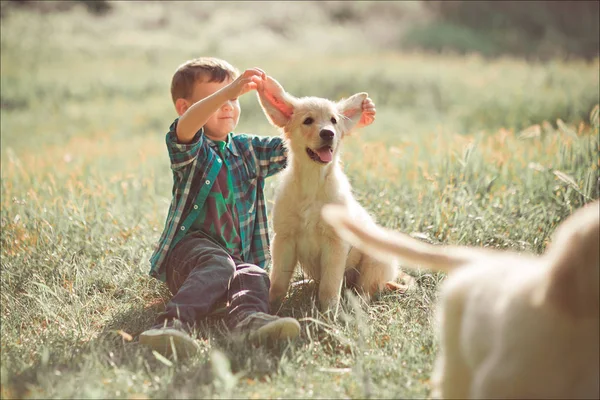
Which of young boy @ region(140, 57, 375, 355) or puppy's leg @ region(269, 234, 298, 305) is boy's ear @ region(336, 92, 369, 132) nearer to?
young boy @ region(140, 57, 375, 355)

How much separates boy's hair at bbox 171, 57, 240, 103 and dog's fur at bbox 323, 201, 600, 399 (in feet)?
7.13

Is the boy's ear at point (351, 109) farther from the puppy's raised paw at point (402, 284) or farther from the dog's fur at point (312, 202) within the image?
the puppy's raised paw at point (402, 284)

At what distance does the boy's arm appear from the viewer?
3.08 m

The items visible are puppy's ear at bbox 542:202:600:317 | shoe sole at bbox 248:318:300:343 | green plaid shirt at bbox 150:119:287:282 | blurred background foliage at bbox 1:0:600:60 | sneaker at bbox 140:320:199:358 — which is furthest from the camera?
blurred background foliage at bbox 1:0:600:60

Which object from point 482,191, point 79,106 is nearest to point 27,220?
point 482,191

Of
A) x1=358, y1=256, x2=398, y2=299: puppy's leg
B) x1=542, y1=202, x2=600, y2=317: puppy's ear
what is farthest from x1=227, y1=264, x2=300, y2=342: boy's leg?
x1=542, y1=202, x2=600, y2=317: puppy's ear

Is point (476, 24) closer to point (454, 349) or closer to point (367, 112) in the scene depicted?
point (367, 112)

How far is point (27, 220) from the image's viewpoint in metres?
4.32

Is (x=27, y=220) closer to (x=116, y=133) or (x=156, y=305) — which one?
(x=156, y=305)

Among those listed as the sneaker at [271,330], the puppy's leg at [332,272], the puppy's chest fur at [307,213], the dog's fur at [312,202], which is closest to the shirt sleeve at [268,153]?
the dog's fur at [312,202]

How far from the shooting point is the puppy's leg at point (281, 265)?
135 inches

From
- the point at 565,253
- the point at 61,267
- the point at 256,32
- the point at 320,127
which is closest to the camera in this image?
the point at 565,253

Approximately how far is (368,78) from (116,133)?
4.58m

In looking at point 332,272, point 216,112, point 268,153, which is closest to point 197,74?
point 216,112
